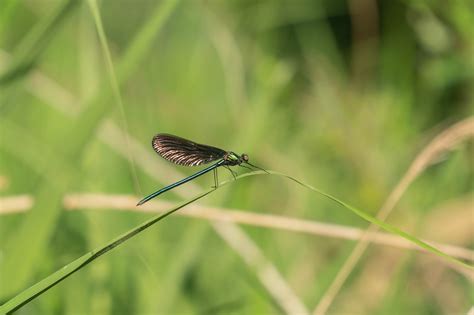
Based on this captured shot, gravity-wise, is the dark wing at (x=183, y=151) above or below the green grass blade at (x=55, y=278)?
above

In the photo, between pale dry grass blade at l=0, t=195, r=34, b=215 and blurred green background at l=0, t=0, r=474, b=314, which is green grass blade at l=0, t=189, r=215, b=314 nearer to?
blurred green background at l=0, t=0, r=474, b=314

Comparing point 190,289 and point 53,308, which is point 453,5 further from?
point 53,308

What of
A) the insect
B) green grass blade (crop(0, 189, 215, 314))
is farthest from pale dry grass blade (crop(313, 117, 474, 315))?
green grass blade (crop(0, 189, 215, 314))

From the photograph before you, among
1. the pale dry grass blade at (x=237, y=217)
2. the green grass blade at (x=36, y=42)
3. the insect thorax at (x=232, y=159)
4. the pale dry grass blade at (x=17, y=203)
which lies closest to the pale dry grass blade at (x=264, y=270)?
the pale dry grass blade at (x=237, y=217)

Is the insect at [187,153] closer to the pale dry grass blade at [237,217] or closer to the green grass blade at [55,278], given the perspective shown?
the pale dry grass blade at [237,217]

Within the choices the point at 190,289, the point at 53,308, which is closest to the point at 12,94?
the point at 53,308

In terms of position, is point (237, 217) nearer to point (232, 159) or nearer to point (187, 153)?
point (232, 159)

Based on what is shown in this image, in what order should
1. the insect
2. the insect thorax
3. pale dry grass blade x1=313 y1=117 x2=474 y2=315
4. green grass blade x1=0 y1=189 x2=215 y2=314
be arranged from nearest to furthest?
green grass blade x1=0 y1=189 x2=215 y2=314 → the insect → pale dry grass blade x1=313 y1=117 x2=474 y2=315 → the insect thorax
